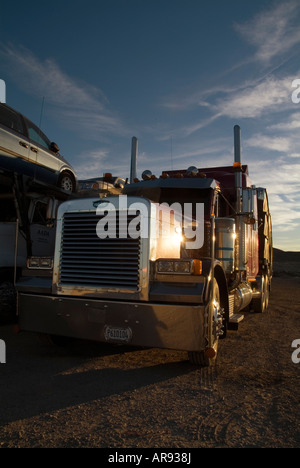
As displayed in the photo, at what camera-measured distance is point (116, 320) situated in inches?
163

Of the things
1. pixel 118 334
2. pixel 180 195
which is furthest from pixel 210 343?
pixel 180 195

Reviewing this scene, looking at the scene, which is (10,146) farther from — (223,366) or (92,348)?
(223,366)

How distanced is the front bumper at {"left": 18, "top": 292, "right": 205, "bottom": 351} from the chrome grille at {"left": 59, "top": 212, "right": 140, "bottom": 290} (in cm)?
26

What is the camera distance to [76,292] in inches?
175

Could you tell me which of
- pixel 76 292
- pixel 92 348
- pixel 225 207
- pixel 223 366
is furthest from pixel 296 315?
pixel 76 292

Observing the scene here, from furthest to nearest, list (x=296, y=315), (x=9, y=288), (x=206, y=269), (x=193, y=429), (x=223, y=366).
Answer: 1. (x=296, y=315)
2. (x=9, y=288)
3. (x=223, y=366)
4. (x=206, y=269)
5. (x=193, y=429)

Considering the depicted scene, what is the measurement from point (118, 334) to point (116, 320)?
162 mm

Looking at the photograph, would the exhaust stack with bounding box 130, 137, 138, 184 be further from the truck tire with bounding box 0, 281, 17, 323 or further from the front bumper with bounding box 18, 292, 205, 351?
the front bumper with bounding box 18, 292, 205, 351

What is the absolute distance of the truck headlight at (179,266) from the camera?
13.3ft

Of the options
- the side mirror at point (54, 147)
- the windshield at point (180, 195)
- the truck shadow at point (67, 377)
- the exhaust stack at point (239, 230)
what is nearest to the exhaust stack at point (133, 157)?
the side mirror at point (54, 147)

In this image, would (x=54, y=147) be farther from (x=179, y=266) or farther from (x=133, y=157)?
(x=179, y=266)

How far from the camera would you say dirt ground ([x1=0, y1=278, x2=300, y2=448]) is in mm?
2723

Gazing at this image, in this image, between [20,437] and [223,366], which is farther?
[223,366]
